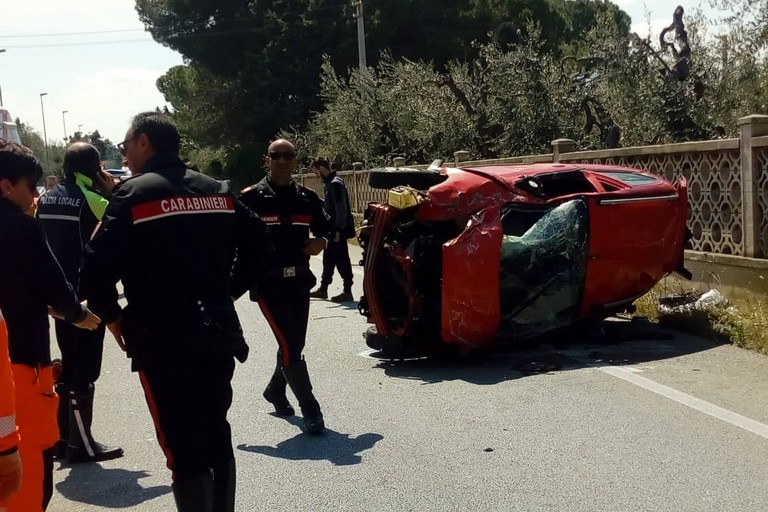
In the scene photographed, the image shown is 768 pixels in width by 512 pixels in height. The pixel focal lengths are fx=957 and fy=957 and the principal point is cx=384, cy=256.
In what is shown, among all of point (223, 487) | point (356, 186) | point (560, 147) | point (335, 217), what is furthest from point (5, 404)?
point (356, 186)

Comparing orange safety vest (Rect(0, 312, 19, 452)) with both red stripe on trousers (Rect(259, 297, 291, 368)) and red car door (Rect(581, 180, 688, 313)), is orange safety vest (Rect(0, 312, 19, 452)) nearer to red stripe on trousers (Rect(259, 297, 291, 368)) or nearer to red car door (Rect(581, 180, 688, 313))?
red stripe on trousers (Rect(259, 297, 291, 368))

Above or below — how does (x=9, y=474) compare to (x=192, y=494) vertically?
above

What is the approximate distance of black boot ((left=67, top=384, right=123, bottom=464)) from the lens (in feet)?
18.6

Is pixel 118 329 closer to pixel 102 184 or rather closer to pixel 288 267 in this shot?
pixel 102 184

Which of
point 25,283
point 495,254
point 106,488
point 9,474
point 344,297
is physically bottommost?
point 344,297

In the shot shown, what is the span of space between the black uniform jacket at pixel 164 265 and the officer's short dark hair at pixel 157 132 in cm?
7

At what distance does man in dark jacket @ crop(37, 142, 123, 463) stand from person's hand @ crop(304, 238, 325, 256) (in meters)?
1.23

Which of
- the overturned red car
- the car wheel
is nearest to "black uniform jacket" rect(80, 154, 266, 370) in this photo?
the overturned red car

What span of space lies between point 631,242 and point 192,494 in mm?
5333

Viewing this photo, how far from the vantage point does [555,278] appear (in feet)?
25.7

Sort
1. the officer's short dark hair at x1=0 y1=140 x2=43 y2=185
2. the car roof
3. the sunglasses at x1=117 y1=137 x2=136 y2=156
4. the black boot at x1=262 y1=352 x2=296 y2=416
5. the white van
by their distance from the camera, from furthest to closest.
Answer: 1. the white van
2. the car roof
3. the black boot at x1=262 y1=352 x2=296 y2=416
4. the sunglasses at x1=117 y1=137 x2=136 y2=156
5. the officer's short dark hair at x1=0 y1=140 x2=43 y2=185

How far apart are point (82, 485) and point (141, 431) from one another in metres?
1.04

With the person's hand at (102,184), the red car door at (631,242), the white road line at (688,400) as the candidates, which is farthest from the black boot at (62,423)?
the red car door at (631,242)

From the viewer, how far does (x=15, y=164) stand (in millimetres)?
3930
